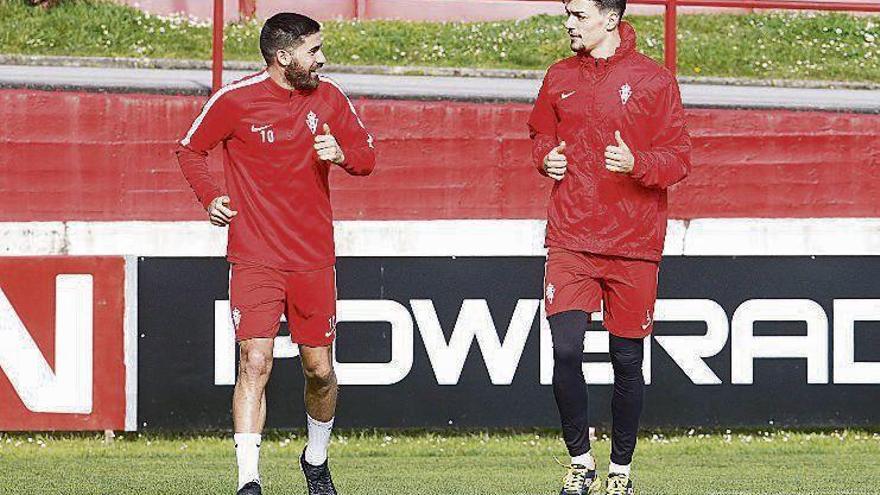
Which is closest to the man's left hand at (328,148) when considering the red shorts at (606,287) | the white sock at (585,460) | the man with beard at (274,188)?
the man with beard at (274,188)

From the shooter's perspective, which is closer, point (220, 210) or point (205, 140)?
point (220, 210)

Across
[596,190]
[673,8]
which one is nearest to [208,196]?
[596,190]

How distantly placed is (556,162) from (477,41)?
9.54 m

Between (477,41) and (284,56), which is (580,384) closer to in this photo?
(284,56)

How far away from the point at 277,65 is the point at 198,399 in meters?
3.37

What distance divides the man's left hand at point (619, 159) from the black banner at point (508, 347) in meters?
3.52

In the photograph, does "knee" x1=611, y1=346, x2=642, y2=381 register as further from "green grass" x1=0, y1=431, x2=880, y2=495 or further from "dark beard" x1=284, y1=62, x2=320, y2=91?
"dark beard" x1=284, y1=62, x2=320, y2=91

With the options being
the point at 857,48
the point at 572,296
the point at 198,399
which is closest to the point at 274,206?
the point at 572,296

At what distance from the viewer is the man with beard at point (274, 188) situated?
6949mm

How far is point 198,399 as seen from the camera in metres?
9.93

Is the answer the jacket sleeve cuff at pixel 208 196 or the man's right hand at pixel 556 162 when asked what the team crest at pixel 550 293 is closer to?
the man's right hand at pixel 556 162

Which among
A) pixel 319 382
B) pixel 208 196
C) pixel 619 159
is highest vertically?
pixel 619 159

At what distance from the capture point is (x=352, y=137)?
23.4 ft

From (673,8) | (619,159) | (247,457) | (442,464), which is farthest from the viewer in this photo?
(673,8)
